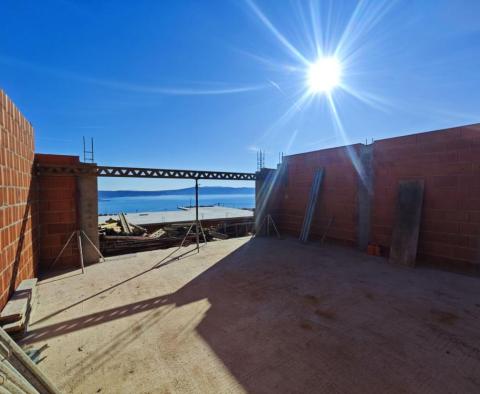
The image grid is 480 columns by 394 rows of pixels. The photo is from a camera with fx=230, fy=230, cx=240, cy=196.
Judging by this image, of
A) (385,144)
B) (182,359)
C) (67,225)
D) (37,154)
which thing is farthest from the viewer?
(385,144)

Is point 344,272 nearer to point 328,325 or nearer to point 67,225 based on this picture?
point 328,325

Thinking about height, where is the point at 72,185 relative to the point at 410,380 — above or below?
above

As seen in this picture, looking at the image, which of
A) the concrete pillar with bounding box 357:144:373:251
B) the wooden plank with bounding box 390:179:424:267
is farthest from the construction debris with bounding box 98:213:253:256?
the wooden plank with bounding box 390:179:424:267

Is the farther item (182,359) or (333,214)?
(333,214)

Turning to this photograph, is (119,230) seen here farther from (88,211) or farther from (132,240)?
(88,211)

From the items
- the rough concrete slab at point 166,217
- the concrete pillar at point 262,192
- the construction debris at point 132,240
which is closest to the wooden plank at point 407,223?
the concrete pillar at point 262,192

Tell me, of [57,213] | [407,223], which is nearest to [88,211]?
[57,213]

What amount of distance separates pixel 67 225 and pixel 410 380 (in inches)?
334

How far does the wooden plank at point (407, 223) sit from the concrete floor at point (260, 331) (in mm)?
828

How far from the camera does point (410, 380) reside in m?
2.74

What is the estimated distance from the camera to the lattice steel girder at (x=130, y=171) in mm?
6652

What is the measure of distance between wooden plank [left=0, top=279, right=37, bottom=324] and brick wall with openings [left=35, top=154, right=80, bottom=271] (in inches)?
92.1

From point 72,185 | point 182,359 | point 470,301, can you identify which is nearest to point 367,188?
point 470,301

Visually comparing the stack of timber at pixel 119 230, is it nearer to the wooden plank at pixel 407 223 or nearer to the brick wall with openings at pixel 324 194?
the brick wall with openings at pixel 324 194
